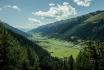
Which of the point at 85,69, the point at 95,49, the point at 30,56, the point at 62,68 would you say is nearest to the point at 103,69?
the point at 95,49

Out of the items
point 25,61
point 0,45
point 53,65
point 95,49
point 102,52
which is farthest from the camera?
point 53,65

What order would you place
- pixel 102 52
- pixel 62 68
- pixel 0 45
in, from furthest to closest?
pixel 62 68
pixel 102 52
pixel 0 45

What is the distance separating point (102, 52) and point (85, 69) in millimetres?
28818

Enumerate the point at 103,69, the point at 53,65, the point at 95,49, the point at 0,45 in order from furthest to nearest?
the point at 53,65 < the point at 103,69 < the point at 95,49 < the point at 0,45

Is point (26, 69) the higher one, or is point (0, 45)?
point (0, 45)

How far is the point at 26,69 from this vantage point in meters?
75.6

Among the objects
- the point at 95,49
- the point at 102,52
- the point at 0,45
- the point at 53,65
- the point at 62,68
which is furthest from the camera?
the point at 53,65

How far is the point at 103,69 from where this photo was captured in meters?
60.2

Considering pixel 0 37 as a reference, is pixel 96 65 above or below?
below

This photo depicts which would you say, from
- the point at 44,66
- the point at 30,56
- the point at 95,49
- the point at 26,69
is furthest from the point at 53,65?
the point at 95,49

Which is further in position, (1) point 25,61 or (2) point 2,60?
(1) point 25,61

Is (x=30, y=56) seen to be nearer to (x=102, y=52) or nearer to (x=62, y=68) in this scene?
(x=102, y=52)

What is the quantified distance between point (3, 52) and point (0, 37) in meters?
3.69

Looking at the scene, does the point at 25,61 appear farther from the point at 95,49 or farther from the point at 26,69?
the point at 95,49
